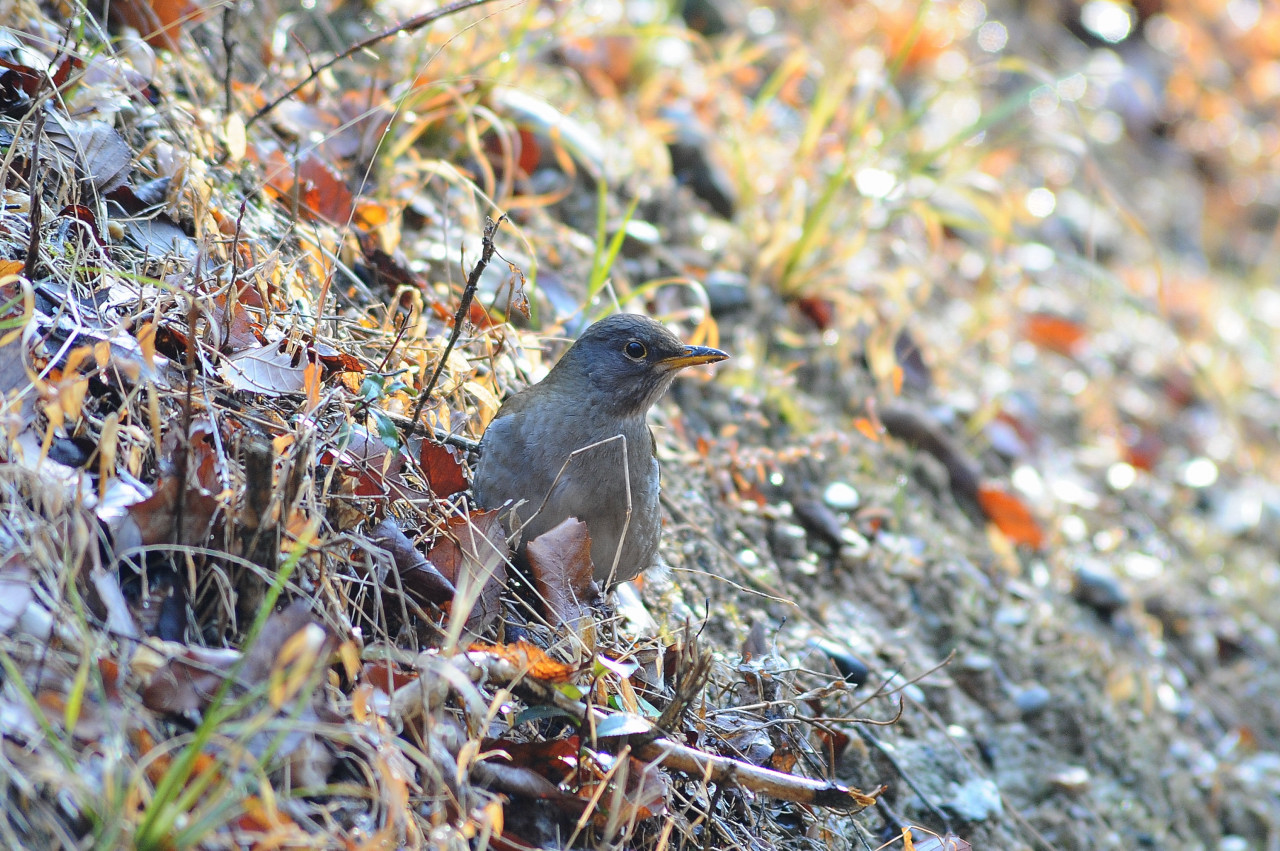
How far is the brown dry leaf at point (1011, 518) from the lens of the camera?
5320 mm

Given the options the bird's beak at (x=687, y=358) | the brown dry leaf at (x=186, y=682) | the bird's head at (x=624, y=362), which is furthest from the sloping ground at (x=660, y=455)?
the bird's beak at (x=687, y=358)

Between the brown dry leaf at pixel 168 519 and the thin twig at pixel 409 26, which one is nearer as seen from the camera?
the brown dry leaf at pixel 168 519

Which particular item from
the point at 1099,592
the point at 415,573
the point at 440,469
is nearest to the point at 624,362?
the point at 440,469

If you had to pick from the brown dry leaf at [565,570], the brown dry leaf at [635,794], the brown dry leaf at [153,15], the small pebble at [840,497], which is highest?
the brown dry leaf at [153,15]

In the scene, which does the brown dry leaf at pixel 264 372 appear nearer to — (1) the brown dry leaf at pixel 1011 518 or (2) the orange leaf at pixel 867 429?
(2) the orange leaf at pixel 867 429

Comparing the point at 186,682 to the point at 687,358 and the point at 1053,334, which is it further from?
the point at 1053,334

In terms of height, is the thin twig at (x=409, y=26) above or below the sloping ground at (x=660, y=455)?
above

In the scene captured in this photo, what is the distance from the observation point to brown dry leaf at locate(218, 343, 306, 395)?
9.19 ft

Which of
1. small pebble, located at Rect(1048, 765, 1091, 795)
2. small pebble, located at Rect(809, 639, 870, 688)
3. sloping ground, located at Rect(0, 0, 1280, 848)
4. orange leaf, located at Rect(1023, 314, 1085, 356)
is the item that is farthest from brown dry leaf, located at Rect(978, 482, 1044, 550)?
orange leaf, located at Rect(1023, 314, 1085, 356)

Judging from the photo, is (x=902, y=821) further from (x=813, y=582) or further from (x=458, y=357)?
(x=458, y=357)

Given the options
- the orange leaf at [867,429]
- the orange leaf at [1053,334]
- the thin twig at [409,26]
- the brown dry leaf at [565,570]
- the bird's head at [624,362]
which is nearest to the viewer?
the brown dry leaf at [565,570]

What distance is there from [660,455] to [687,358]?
80cm

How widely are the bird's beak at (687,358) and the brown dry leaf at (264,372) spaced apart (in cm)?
116

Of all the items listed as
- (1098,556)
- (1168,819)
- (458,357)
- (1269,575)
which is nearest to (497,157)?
(458,357)
